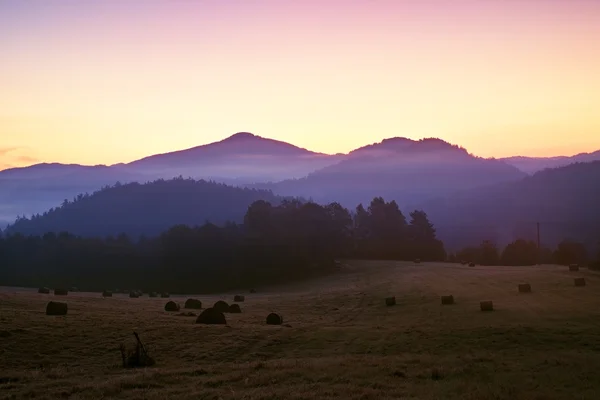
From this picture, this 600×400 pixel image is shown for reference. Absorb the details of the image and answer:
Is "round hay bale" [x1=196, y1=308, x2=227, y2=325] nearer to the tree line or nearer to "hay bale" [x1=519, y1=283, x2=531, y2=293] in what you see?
"hay bale" [x1=519, y1=283, x2=531, y2=293]

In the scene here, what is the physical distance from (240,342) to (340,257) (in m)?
99.9

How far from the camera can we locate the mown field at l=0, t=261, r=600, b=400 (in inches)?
758

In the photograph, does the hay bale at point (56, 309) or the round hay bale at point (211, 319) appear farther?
the hay bale at point (56, 309)

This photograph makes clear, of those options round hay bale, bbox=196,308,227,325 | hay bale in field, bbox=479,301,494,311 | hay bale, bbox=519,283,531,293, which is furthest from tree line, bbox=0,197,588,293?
hay bale in field, bbox=479,301,494,311

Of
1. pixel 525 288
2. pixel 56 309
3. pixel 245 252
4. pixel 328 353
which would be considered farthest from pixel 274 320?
pixel 245 252

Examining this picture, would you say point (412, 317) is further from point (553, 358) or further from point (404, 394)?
point (404, 394)

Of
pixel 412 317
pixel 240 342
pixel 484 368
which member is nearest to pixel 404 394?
pixel 484 368

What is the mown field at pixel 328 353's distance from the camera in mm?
19250

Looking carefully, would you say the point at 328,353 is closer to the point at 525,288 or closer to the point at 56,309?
the point at 56,309

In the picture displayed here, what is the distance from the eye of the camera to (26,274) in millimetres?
128375

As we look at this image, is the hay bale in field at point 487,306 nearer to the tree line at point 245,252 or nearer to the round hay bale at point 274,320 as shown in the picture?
the round hay bale at point 274,320

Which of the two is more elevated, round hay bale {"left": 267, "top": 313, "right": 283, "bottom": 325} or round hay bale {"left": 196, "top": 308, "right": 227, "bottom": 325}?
round hay bale {"left": 196, "top": 308, "right": 227, "bottom": 325}

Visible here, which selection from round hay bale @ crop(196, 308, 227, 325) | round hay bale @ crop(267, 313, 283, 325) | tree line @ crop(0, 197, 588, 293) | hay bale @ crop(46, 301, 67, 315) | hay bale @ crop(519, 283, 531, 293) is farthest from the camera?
tree line @ crop(0, 197, 588, 293)

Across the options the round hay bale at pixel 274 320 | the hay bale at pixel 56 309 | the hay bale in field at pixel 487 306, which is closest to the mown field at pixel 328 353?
the hay bale in field at pixel 487 306
